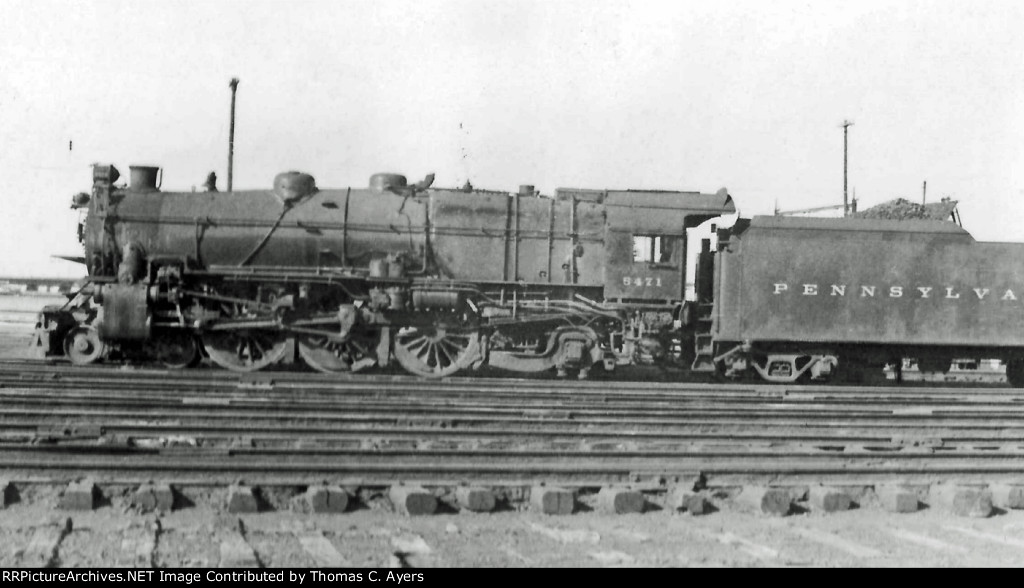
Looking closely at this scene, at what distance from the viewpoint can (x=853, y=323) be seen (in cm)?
1612

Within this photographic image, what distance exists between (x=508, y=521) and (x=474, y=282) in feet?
30.0

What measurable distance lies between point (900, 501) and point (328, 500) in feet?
14.5

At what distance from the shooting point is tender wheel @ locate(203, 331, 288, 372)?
1541 centimetres

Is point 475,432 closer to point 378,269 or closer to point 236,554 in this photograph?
point 236,554

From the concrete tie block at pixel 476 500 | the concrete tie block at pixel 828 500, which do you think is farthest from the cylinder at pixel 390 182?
the concrete tie block at pixel 828 500

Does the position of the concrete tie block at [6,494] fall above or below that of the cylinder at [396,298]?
below

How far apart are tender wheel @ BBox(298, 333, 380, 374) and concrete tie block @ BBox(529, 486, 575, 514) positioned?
8963 mm

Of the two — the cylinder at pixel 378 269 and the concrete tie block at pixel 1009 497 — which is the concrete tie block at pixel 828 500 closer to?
the concrete tie block at pixel 1009 497

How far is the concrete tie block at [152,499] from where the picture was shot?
21.7 ft

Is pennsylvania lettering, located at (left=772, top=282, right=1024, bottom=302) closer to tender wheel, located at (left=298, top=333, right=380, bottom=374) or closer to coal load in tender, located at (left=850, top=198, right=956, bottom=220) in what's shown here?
tender wheel, located at (left=298, top=333, right=380, bottom=374)

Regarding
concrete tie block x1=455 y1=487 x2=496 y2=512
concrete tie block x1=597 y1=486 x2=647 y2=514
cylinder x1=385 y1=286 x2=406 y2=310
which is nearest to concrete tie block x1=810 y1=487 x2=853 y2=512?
concrete tie block x1=597 y1=486 x2=647 y2=514

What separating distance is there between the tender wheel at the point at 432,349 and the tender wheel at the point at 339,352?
462 mm

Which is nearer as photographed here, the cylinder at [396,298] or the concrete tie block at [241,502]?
the concrete tie block at [241,502]

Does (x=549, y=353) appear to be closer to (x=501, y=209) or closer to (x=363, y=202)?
(x=501, y=209)
